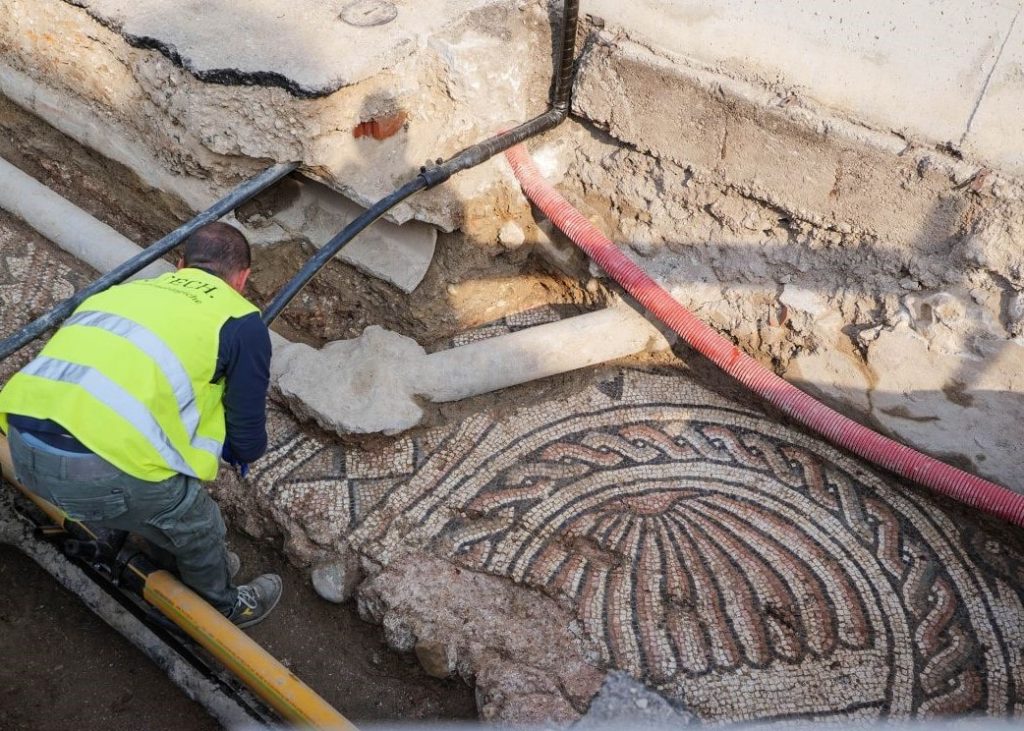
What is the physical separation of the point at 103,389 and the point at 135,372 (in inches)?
3.5

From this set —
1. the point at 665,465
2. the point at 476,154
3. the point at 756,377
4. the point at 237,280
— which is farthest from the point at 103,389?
the point at 756,377

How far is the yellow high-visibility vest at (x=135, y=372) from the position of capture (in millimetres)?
2359

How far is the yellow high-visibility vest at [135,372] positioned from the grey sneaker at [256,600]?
84 cm

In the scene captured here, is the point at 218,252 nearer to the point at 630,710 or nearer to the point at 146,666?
the point at 146,666

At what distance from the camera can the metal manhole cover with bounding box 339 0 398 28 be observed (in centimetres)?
405

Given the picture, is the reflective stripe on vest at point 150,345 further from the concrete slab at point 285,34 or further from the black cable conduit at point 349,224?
the concrete slab at point 285,34

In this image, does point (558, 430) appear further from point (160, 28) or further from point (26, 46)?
point (26, 46)

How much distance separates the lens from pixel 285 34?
13.0 feet

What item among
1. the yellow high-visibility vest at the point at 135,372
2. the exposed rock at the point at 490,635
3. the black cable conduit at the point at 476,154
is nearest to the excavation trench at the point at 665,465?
the exposed rock at the point at 490,635

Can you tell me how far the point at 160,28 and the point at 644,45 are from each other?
2115mm

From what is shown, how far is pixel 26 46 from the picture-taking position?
4.53m

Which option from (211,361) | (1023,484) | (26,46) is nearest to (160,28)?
(26,46)

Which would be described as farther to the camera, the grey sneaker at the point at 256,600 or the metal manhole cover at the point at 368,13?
the metal manhole cover at the point at 368,13

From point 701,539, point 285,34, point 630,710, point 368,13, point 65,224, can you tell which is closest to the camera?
point 630,710
